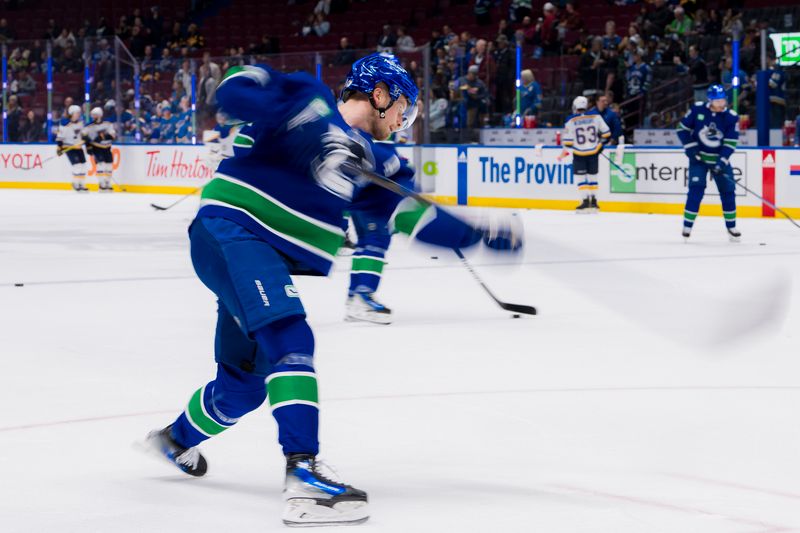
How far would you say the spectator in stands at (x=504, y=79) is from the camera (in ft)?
59.2

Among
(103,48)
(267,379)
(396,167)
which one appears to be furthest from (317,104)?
(103,48)

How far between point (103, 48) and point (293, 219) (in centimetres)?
1886

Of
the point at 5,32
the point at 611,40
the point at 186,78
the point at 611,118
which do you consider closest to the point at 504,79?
the point at 611,40

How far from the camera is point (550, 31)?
63.3 feet

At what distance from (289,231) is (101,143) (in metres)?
18.6

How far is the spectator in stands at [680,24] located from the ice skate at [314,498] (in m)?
15.5

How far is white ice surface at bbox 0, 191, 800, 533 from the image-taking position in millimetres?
3176

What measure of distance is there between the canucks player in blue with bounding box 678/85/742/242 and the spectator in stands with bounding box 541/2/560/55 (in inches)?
270

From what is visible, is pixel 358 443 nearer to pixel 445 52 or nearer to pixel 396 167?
pixel 396 167

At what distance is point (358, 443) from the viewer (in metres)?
3.90

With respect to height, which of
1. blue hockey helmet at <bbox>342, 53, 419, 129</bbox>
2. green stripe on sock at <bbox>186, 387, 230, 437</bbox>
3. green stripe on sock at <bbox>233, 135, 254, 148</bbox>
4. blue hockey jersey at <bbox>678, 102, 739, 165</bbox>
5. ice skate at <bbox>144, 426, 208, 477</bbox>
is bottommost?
ice skate at <bbox>144, 426, 208, 477</bbox>

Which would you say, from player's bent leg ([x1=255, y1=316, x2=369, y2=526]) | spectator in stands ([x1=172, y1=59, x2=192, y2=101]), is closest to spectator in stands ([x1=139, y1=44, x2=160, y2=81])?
spectator in stands ([x1=172, y1=59, x2=192, y2=101])

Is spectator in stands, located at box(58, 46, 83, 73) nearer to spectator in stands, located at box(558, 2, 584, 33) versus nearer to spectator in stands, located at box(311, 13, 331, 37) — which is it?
spectator in stands, located at box(311, 13, 331, 37)

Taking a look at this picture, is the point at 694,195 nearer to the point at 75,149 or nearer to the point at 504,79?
the point at 504,79
